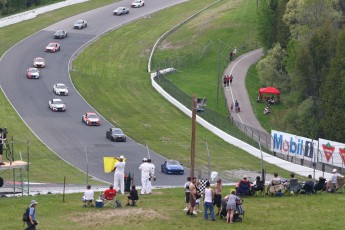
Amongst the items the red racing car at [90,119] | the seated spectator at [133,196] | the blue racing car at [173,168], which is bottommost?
the red racing car at [90,119]

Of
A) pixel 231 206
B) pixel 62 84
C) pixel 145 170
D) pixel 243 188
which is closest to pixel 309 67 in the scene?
pixel 62 84

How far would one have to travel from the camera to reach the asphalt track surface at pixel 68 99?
65.1m

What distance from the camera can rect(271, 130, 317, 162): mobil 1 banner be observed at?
62438 mm

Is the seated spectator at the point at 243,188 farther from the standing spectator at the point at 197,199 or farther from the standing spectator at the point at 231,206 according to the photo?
the standing spectator at the point at 231,206

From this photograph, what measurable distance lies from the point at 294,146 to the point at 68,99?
3458cm

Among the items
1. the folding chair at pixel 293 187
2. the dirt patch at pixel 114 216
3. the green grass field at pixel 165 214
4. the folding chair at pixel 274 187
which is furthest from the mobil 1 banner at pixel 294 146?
the dirt patch at pixel 114 216

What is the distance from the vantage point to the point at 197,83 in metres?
101

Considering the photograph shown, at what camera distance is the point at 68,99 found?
93.8 m

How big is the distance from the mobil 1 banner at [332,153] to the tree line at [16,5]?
259 ft

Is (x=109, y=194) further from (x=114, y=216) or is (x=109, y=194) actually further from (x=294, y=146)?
(x=294, y=146)

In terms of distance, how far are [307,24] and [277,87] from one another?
702 cm

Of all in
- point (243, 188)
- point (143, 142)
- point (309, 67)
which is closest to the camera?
point (243, 188)

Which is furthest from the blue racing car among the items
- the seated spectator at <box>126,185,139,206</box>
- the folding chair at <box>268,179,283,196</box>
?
the seated spectator at <box>126,185,139,206</box>

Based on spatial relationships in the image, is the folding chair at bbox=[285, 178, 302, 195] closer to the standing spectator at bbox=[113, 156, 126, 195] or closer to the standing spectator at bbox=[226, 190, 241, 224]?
the standing spectator at bbox=[226, 190, 241, 224]
